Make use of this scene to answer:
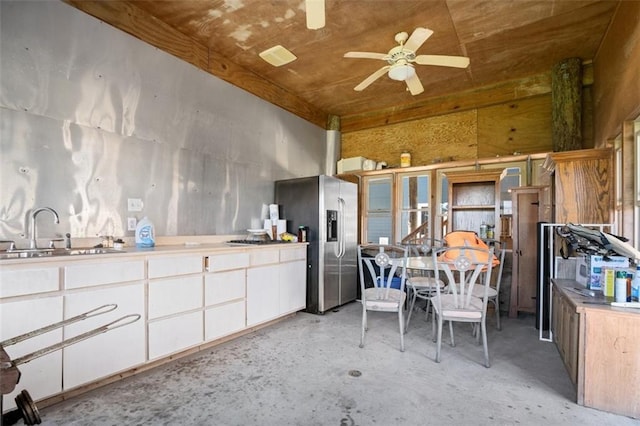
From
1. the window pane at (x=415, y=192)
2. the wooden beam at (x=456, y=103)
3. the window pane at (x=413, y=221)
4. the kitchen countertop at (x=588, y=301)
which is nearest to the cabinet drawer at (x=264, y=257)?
the window pane at (x=413, y=221)

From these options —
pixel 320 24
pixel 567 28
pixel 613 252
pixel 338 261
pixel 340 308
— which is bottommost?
pixel 340 308

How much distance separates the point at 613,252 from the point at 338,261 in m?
2.93

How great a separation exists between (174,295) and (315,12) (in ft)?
8.39

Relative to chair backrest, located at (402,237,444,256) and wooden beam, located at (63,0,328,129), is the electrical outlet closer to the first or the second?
wooden beam, located at (63,0,328,129)

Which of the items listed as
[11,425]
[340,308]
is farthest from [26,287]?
[340,308]

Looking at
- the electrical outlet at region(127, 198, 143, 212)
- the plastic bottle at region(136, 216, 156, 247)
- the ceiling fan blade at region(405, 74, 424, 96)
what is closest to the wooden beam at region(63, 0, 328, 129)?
the electrical outlet at region(127, 198, 143, 212)

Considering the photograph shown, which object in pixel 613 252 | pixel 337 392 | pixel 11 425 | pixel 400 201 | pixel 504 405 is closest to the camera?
pixel 11 425

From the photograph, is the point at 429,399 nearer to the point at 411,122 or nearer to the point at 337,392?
the point at 337,392

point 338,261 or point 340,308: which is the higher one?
point 338,261

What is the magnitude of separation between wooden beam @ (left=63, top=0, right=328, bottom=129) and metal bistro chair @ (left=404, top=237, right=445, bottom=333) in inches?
115

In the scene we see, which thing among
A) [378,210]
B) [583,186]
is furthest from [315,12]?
[378,210]

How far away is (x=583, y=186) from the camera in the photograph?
3195mm

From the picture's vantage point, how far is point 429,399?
2.22m

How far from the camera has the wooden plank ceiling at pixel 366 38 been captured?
10.3 ft
